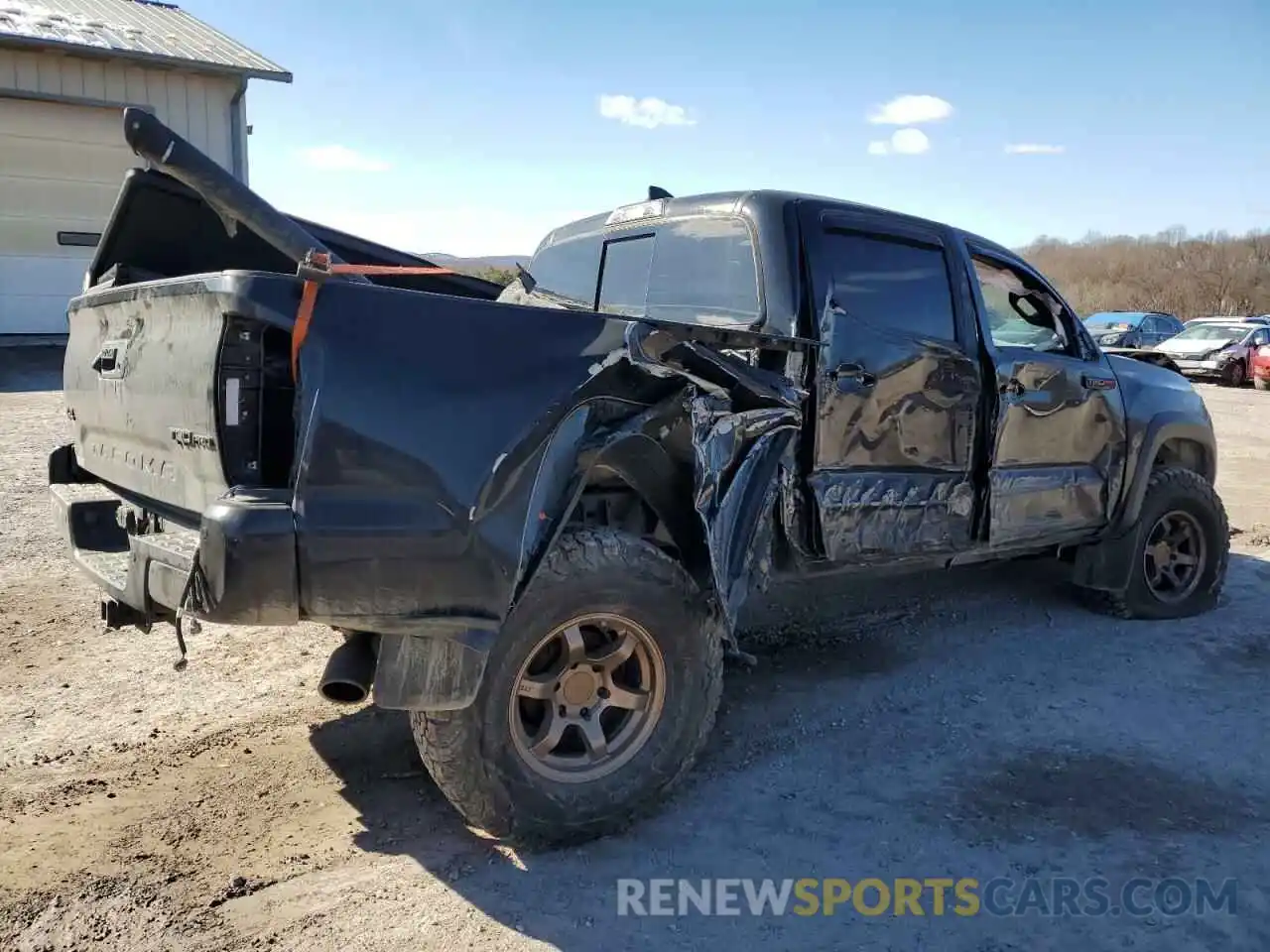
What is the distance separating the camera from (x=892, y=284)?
14.3 ft

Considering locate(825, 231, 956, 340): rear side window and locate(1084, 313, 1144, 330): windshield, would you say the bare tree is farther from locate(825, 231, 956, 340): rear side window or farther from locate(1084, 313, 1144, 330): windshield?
locate(825, 231, 956, 340): rear side window

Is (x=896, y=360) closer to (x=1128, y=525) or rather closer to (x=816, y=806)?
(x=816, y=806)

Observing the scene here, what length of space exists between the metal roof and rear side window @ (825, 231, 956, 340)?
42.0ft

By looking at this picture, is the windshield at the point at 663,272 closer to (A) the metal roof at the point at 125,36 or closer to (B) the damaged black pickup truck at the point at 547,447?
(B) the damaged black pickup truck at the point at 547,447

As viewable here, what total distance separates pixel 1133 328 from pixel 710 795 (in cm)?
2710

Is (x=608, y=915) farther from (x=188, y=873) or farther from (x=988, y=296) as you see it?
(x=988, y=296)

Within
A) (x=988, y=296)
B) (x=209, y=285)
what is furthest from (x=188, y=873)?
(x=988, y=296)

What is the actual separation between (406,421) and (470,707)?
0.88m

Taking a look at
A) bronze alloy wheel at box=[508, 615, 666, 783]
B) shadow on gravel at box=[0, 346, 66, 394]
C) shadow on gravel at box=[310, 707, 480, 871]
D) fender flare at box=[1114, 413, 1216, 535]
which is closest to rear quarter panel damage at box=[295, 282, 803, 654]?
bronze alloy wheel at box=[508, 615, 666, 783]

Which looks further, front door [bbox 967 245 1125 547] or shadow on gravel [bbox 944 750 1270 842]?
front door [bbox 967 245 1125 547]

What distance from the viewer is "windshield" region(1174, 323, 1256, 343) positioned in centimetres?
2443

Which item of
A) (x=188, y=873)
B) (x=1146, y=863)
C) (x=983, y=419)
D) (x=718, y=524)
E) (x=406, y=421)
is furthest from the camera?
(x=983, y=419)

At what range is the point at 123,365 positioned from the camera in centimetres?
332

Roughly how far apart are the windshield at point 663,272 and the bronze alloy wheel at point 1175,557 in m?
3.26
